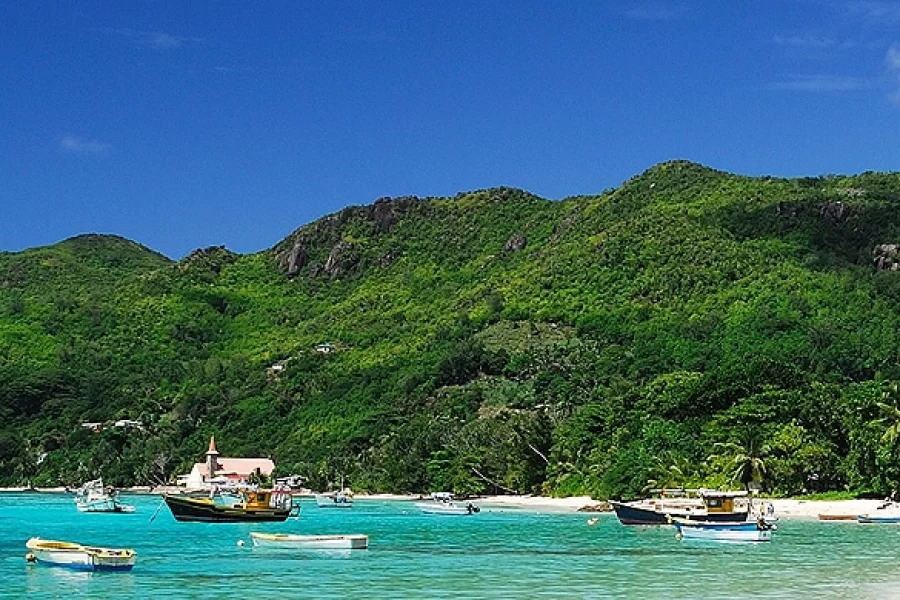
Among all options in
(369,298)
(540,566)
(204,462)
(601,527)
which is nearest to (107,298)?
(369,298)

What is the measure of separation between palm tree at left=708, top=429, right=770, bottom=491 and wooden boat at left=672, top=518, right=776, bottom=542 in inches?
780

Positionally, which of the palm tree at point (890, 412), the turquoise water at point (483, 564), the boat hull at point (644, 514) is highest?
the palm tree at point (890, 412)

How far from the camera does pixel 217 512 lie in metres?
68.7

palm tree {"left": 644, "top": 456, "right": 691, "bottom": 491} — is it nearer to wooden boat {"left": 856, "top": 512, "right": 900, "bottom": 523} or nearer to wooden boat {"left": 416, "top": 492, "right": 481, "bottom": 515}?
wooden boat {"left": 416, "top": 492, "right": 481, "bottom": 515}

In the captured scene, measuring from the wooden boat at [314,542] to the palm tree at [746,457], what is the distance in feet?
108

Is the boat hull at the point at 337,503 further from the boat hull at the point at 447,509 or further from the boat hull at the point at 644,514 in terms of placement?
the boat hull at the point at 644,514

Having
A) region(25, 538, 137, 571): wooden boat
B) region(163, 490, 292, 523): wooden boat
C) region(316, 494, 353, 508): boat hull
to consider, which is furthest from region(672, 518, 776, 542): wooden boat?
region(316, 494, 353, 508): boat hull

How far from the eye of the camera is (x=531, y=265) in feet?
571

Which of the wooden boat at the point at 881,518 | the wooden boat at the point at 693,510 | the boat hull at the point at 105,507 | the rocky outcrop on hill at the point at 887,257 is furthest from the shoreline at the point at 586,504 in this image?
the rocky outcrop on hill at the point at 887,257

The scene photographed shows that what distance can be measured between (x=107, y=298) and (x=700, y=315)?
101822 mm

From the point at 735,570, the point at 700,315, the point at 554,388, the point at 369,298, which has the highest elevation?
the point at 369,298

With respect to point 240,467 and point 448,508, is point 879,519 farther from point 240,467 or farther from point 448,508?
point 240,467

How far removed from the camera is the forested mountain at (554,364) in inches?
3324

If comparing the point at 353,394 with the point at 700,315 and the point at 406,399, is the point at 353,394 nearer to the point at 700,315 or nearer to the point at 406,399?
the point at 406,399
